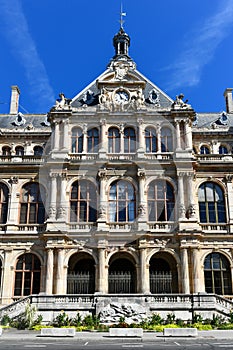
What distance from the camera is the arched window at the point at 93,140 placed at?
107 ft

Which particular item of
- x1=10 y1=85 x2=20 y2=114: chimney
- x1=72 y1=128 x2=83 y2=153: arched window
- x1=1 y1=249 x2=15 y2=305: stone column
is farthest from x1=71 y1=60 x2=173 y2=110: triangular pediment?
x1=1 y1=249 x2=15 y2=305: stone column

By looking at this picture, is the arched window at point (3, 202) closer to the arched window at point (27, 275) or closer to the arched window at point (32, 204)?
the arched window at point (32, 204)

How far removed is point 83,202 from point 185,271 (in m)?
8.92

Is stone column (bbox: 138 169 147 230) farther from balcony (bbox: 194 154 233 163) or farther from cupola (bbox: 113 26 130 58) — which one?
cupola (bbox: 113 26 130 58)

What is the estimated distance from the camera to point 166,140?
32969mm

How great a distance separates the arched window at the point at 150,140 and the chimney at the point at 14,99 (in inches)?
579

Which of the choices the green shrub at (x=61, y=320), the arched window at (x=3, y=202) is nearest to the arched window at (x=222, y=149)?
the arched window at (x=3, y=202)

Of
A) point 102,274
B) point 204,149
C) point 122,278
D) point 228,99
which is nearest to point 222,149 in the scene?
point 204,149

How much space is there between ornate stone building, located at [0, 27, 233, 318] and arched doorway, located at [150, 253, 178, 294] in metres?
0.07

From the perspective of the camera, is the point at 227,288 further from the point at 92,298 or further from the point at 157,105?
the point at 157,105

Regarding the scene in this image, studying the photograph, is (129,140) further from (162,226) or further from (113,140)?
(162,226)

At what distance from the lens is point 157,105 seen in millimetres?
34875

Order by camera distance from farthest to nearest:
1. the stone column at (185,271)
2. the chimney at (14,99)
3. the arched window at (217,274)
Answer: the chimney at (14,99) < the arched window at (217,274) < the stone column at (185,271)

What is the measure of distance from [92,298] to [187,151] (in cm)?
1324
